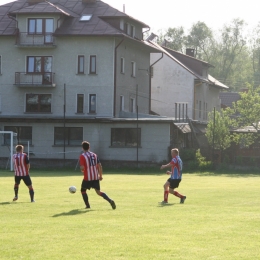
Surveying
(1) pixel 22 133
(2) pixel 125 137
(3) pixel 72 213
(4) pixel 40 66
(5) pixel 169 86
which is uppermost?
(4) pixel 40 66

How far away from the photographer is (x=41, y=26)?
57406 mm

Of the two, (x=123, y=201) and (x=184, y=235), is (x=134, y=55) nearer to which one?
(x=123, y=201)

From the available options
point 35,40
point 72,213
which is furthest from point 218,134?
point 72,213

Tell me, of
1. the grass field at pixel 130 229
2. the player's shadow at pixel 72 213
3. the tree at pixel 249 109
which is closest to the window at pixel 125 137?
the tree at pixel 249 109

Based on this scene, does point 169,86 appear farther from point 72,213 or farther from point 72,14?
point 72,213

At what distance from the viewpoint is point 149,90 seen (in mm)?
65938

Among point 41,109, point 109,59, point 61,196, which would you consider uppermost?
point 109,59

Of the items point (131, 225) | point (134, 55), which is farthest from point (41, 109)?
point (131, 225)

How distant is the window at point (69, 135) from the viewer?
55.1 meters

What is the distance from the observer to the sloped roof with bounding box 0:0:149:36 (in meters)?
56.5

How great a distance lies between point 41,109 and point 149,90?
40.0ft

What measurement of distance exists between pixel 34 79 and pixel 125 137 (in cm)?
946

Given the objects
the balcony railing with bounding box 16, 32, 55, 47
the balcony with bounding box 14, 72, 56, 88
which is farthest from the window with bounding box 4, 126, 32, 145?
the balcony railing with bounding box 16, 32, 55, 47

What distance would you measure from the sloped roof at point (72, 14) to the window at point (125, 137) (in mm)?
7820
